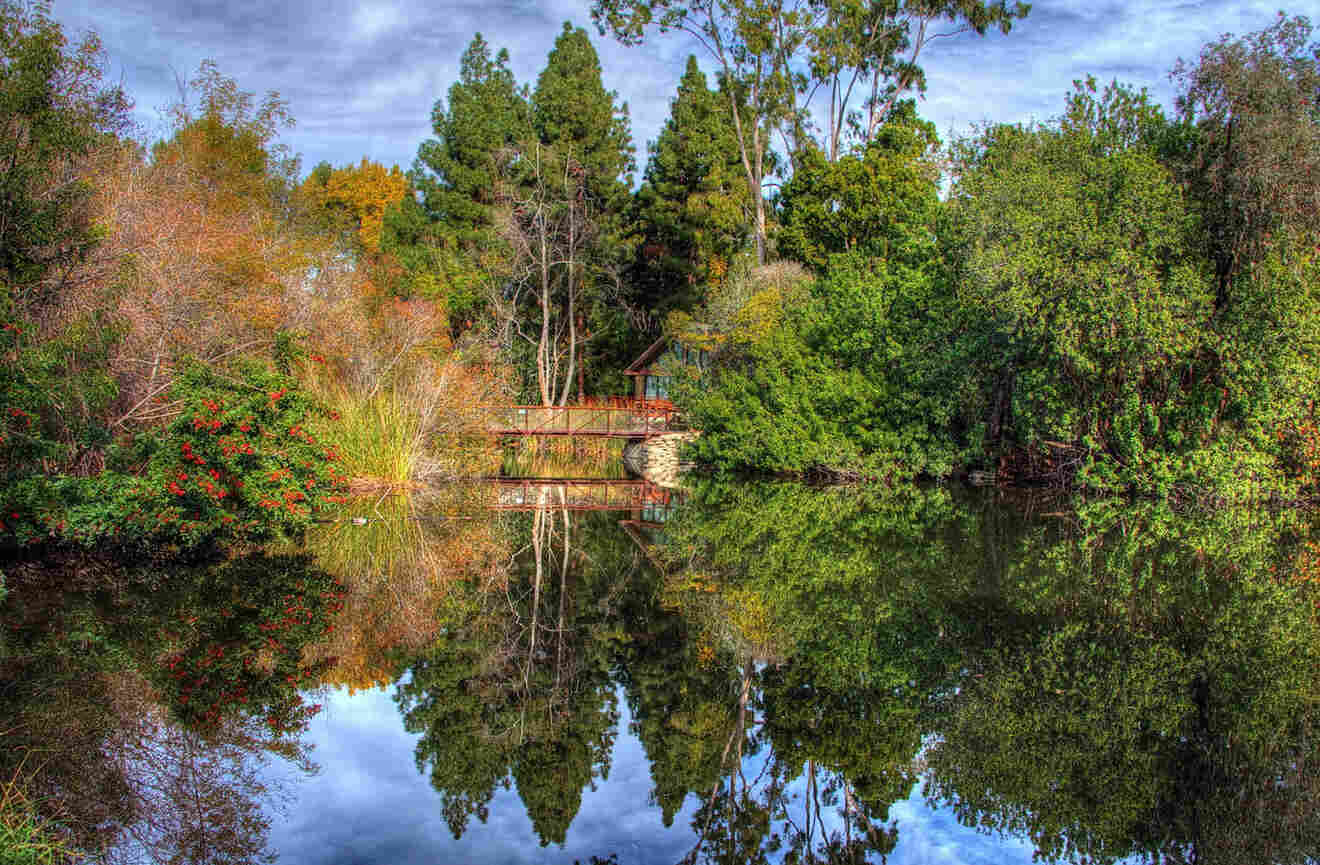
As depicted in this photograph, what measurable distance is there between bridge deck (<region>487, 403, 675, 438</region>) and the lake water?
1878 cm

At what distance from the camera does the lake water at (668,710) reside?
4730 mm

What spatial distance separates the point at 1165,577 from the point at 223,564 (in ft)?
37.1

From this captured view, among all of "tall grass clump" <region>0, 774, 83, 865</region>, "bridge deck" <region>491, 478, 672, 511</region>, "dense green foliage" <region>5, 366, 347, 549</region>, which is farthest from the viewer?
"bridge deck" <region>491, 478, 672, 511</region>

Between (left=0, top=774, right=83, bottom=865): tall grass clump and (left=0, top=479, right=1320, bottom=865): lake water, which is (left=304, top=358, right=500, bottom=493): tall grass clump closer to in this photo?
(left=0, top=479, right=1320, bottom=865): lake water

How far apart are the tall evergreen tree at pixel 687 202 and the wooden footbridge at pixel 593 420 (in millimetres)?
10364

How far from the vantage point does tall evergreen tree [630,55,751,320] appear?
42781 mm

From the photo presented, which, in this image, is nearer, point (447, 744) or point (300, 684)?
point (447, 744)

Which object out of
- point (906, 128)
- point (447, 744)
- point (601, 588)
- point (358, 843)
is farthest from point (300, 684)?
point (906, 128)

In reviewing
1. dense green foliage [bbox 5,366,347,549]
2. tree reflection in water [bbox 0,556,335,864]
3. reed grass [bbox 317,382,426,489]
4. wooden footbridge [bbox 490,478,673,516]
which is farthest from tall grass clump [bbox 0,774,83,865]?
reed grass [bbox 317,382,426,489]

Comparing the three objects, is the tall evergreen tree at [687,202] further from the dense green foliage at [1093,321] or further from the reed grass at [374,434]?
Answer: the reed grass at [374,434]

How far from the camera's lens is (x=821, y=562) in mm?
12352

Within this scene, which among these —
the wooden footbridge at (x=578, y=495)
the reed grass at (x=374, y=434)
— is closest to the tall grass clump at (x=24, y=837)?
the wooden footbridge at (x=578, y=495)

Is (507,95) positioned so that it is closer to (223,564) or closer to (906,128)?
(906,128)

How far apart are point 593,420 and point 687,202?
14977mm
